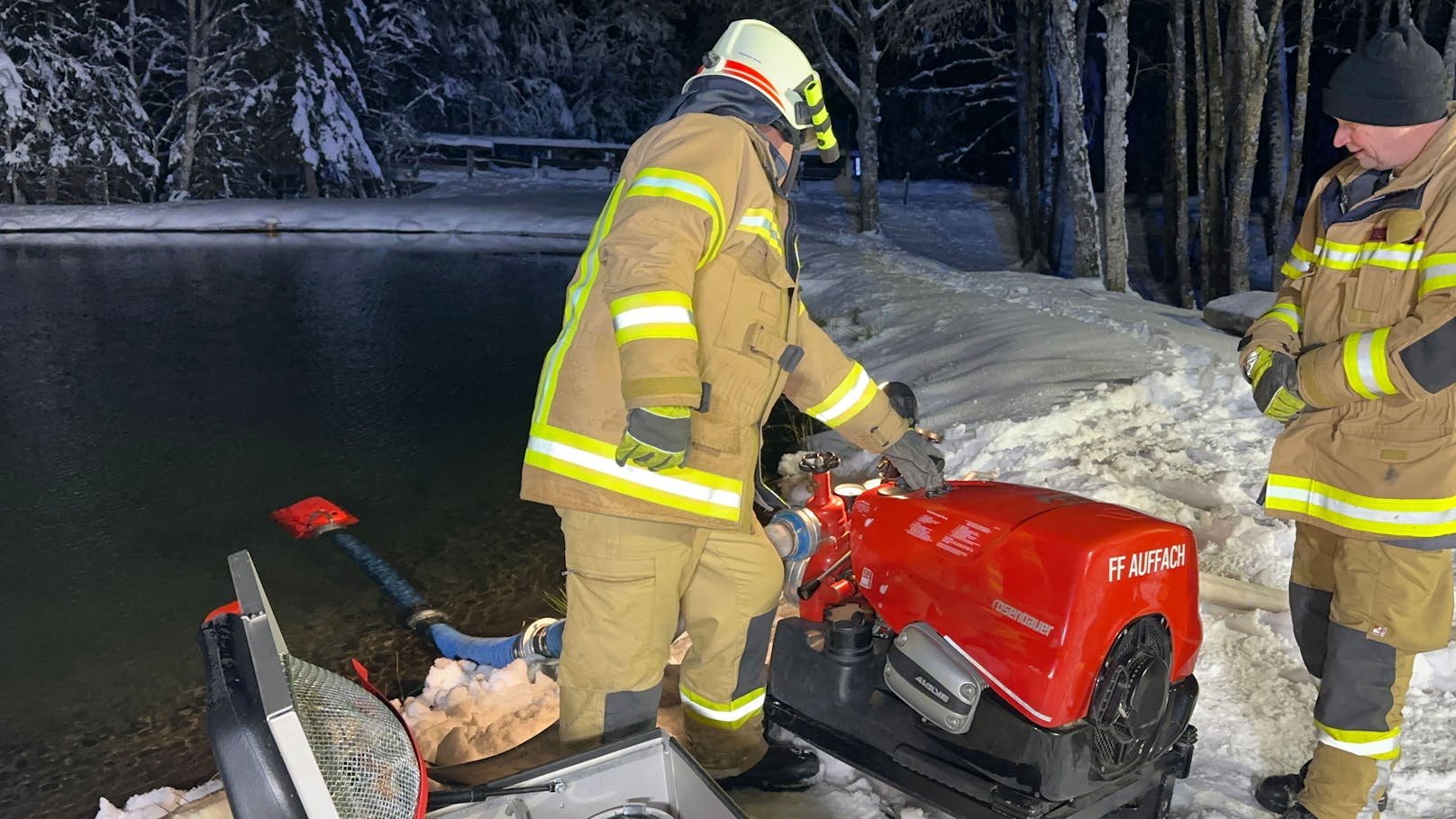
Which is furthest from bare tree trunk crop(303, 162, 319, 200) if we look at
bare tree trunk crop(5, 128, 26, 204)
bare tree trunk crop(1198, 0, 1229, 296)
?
bare tree trunk crop(1198, 0, 1229, 296)

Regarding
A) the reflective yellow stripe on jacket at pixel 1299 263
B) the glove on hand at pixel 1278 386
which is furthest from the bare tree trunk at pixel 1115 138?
the glove on hand at pixel 1278 386

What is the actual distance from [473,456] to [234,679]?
5.13 meters

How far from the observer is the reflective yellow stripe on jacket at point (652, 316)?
217cm

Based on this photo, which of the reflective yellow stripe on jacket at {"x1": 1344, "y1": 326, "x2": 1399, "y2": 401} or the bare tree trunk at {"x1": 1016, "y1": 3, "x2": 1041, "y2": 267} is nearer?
the reflective yellow stripe on jacket at {"x1": 1344, "y1": 326, "x2": 1399, "y2": 401}

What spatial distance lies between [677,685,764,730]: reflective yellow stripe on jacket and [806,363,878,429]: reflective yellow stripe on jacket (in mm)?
815

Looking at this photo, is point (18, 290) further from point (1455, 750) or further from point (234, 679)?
point (1455, 750)

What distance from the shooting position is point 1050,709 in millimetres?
2285

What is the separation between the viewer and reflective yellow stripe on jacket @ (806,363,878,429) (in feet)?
9.05

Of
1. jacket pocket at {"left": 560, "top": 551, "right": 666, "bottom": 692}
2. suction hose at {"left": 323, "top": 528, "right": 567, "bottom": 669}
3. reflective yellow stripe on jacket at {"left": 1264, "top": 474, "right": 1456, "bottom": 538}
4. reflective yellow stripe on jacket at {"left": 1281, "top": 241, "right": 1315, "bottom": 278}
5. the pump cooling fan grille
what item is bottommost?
suction hose at {"left": 323, "top": 528, "right": 567, "bottom": 669}

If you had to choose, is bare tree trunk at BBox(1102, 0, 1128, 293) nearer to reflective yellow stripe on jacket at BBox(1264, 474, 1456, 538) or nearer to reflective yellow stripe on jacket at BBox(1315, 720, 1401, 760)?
reflective yellow stripe on jacket at BBox(1264, 474, 1456, 538)

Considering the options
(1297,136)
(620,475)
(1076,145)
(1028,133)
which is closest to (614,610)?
(620,475)

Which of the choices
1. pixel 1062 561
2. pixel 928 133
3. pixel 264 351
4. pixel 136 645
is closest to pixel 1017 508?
pixel 1062 561

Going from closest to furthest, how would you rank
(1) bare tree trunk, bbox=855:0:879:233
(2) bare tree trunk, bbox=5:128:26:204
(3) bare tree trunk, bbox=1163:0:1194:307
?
(3) bare tree trunk, bbox=1163:0:1194:307, (1) bare tree trunk, bbox=855:0:879:233, (2) bare tree trunk, bbox=5:128:26:204

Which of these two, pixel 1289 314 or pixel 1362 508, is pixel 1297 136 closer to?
pixel 1289 314
